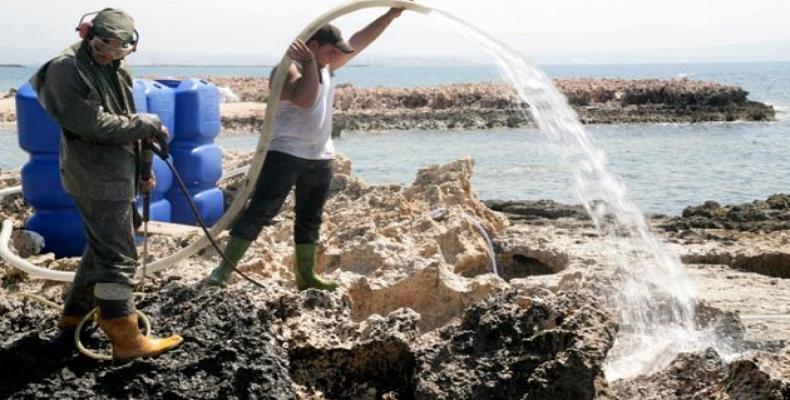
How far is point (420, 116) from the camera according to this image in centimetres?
4053

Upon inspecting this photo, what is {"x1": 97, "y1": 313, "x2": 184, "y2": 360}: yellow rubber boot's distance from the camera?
3961mm

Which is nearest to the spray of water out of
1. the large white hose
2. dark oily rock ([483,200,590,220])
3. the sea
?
the large white hose

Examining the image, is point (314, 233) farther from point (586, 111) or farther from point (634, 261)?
point (586, 111)

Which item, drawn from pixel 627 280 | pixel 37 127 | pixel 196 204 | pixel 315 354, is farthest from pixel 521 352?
pixel 196 204

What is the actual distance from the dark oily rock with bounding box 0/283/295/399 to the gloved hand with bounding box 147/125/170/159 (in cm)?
70

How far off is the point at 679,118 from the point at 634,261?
35.4 metres

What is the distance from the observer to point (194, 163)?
929 cm

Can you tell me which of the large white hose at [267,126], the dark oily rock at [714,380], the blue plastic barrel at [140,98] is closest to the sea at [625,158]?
the blue plastic barrel at [140,98]

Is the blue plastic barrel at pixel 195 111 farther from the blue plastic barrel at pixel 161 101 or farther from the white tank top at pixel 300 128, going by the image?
the white tank top at pixel 300 128

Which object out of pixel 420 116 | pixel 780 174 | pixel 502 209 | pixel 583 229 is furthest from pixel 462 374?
pixel 420 116

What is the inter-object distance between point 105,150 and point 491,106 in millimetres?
40548

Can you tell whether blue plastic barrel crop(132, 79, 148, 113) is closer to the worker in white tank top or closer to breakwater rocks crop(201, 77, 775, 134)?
the worker in white tank top

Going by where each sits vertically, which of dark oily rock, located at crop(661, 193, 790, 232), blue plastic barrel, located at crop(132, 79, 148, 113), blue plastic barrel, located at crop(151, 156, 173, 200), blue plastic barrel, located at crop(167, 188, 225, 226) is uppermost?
blue plastic barrel, located at crop(132, 79, 148, 113)

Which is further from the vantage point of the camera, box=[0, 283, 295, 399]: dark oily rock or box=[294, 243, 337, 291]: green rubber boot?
box=[294, 243, 337, 291]: green rubber boot
